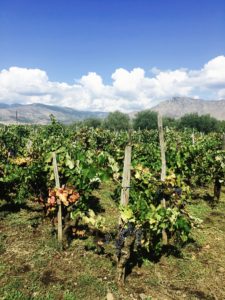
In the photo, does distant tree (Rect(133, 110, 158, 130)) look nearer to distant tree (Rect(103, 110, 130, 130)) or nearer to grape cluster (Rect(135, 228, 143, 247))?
distant tree (Rect(103, 110, 130, 130))

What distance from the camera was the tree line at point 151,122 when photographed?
88.8 m

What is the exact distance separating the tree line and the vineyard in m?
76.1

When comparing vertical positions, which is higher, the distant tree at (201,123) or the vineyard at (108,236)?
the distant tree at (201,123)

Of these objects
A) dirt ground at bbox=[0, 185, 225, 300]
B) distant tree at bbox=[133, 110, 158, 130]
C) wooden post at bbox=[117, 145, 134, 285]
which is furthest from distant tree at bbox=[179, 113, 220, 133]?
wooden post at bbox=[117, 145, 134, 285]

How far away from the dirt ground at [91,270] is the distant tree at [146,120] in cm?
8846

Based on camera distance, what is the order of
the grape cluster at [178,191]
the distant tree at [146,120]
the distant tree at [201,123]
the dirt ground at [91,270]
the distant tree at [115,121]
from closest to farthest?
the dirt ground at [91,270] < the grape cluster at [178,191] < the distant tree at [201,123] < the distant tree at [115,121] < the distant tree at [146,120]

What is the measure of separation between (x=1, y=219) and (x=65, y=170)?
3.11 m

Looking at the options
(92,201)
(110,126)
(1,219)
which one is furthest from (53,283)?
(110,126)

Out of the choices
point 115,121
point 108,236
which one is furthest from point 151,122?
point 108,236

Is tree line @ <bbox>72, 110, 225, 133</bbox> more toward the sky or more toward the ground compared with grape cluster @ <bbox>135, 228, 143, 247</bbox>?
more toward the sky

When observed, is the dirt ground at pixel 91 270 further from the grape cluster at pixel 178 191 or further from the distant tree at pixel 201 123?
the distant tree at pixel 201 123

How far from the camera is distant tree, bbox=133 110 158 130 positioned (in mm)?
96250

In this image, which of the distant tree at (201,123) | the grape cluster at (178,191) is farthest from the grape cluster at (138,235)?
the distant tree at (201,123)

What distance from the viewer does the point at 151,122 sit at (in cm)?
9656
